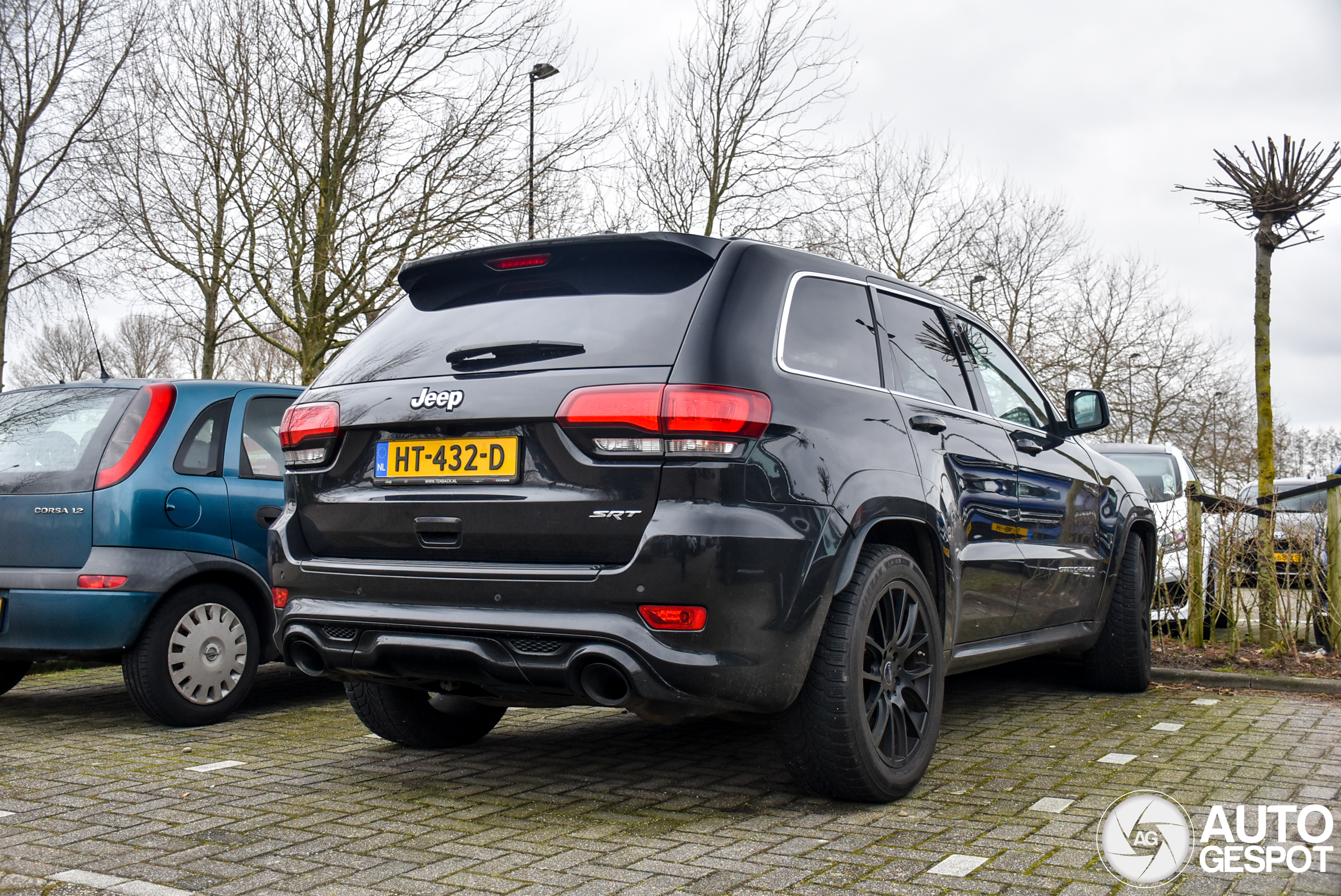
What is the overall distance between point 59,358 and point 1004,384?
5188 centimetres

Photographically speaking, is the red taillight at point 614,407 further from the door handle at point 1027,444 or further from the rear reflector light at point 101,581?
the rear reflector light at point 101,581

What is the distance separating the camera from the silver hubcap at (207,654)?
531 cm

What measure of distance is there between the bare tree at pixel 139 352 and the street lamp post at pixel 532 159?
33.0 meters

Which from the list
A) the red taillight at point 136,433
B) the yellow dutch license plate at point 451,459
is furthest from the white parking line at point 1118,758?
the red taillight at point 136,433

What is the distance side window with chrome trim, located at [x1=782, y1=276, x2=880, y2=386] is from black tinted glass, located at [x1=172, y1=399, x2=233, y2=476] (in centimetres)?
313

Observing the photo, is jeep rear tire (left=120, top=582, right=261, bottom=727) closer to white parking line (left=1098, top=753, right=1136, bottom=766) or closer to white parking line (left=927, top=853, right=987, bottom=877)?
white parking line (left=927, top=853, right=987, bottom=877)

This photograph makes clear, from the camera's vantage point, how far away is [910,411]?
4250 mm

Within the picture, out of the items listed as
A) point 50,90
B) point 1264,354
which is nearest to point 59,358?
point 50,90

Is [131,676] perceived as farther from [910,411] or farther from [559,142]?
[559,142]

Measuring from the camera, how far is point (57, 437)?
215 inches

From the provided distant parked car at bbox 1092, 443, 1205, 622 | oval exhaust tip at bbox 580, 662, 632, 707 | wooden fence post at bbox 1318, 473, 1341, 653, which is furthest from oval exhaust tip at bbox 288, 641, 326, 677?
wooden fence post at bbox 1318, 473, 1341, 653

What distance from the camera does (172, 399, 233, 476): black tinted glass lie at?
5543 millimetres

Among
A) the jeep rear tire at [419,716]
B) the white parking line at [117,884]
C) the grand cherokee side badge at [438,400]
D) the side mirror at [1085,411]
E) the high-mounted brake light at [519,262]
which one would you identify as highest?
the high-mounted brake light at [519,262]

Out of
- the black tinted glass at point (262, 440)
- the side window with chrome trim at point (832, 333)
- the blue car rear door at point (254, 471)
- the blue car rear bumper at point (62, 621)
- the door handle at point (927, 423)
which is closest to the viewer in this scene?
the side window with chrome trim at point (832, 333)
